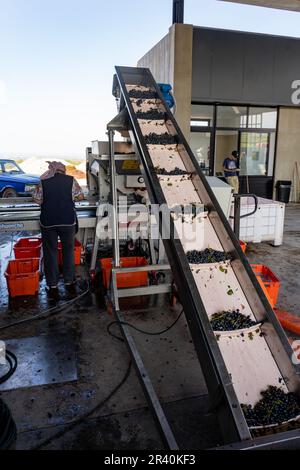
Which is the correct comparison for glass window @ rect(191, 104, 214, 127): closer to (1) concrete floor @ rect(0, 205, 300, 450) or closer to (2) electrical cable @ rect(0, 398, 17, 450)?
(1) concrete floor @ rect(0, 205, 300, 450)

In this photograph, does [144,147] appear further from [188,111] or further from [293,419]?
[188,111]

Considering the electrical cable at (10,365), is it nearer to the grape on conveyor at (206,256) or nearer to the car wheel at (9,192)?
the grape on conveyor at (206,256)

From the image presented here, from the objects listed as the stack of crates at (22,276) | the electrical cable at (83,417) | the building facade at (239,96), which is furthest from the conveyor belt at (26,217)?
the building facade at (239,96)

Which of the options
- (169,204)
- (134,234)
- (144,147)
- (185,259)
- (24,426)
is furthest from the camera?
(134,234)

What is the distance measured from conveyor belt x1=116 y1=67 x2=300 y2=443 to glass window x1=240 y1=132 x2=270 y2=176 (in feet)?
25.4

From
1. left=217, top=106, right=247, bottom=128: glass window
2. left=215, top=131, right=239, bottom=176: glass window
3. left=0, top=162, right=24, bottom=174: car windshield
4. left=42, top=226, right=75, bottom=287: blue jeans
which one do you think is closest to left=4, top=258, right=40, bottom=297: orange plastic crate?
left=42, top=226, right=75, bottom=287: blue jeans

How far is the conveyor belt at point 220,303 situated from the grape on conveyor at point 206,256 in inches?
1.5

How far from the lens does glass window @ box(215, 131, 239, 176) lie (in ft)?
33.2

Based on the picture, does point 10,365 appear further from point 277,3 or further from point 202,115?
point 202,115

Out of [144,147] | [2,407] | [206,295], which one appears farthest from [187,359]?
[144,147]

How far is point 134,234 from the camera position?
4.67 m

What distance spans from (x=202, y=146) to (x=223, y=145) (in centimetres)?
69

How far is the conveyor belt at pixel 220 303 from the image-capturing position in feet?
5.77

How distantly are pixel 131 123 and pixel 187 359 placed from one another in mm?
2163
